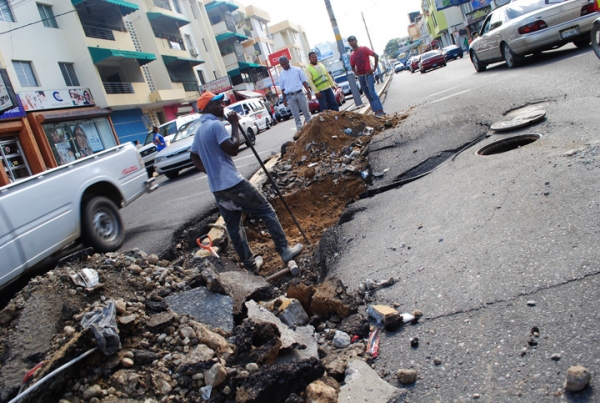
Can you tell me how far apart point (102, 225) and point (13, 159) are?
708 inches

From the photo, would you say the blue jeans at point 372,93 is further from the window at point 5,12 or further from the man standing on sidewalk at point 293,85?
the window at point 5,12

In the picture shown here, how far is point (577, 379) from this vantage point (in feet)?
5.97

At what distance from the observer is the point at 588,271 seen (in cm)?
249

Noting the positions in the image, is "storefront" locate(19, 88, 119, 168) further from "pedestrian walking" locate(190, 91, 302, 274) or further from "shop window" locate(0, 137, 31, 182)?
"pedestrian walking" locate(190, 91, 302, 274)

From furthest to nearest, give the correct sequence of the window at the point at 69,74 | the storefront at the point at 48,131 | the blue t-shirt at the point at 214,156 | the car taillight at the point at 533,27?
the window at the point at 69,74, the storefront at the point at 48,131, the car taillight at the point at 533,27, the blue t-shirt at the point at 214,156

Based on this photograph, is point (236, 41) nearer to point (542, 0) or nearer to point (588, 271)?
point (542, 0)

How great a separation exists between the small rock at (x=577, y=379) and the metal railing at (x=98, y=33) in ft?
99.2

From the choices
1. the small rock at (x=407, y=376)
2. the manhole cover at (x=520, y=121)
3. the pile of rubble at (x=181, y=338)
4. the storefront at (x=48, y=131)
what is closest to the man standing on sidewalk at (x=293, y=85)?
the manhole cover at (x=520, y=121)

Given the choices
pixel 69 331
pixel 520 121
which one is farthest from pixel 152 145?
pixel 69 331

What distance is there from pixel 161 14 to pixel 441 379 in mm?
39053

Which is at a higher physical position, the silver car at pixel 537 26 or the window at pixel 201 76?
the window at pixel 201 76

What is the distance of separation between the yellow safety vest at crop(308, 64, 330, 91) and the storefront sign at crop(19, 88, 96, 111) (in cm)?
1673

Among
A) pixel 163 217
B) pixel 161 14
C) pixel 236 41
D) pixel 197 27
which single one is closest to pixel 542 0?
pixel 163 217

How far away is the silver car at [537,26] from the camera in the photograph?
9.34 metres
